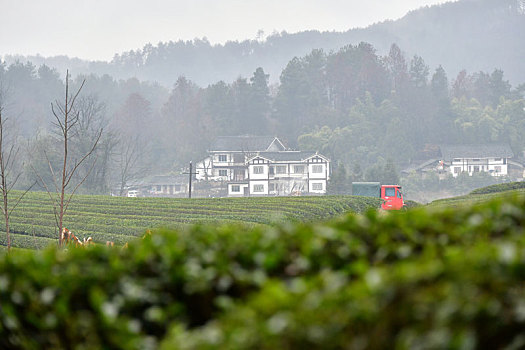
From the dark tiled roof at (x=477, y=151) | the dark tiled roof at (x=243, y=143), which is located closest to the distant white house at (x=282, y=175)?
the dark tiled roof at (x=243, y=143)

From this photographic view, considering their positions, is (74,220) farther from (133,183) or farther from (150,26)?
(150,26)

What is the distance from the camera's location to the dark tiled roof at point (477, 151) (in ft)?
193

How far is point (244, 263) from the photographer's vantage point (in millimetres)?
1974

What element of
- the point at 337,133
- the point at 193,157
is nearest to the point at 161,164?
the point at 193,157

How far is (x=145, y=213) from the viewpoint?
22.7m

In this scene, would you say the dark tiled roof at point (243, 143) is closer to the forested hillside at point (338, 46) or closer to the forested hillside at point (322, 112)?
the forested hillside at point (322, 112)

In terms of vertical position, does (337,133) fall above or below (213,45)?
below

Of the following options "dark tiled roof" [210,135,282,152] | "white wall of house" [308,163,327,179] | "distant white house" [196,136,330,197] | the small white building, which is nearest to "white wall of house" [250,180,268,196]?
"distant white house" [196,136,330,197]

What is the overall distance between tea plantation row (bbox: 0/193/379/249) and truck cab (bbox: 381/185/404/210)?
2.36ft

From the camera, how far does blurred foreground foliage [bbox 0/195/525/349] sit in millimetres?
1364

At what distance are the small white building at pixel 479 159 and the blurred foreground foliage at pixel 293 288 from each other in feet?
194

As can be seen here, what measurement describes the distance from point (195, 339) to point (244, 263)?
0.56 m

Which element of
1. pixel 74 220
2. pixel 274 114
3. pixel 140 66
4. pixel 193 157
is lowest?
pixel 74 220

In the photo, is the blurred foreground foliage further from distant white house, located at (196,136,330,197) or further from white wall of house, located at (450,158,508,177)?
white wall of house, located at (450,158,508,177)
